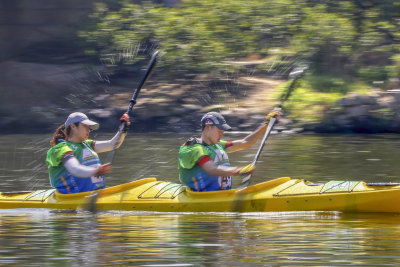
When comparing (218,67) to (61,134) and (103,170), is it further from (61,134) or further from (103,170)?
(103,170)

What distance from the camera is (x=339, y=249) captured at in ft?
23.6

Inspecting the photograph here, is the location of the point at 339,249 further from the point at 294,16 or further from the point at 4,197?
the point at 294,16

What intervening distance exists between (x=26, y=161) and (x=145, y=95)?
40.7 ft

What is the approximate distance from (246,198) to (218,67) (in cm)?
1967

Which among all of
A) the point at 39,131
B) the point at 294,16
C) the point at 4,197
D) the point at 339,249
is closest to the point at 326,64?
the point at 294,16

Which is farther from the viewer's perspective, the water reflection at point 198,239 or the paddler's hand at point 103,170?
the paddler's hand at point 103,170

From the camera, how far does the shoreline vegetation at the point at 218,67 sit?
26719 millimetres

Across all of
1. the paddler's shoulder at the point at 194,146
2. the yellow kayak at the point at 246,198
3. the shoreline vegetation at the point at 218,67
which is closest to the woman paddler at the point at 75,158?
the yellow kayak at the point at 246,198

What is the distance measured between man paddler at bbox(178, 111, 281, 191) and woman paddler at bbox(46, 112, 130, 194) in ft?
2.68

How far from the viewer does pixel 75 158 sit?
9523 millimetres

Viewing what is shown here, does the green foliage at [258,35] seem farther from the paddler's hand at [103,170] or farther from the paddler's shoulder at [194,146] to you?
the paddler's hand at [103,170]

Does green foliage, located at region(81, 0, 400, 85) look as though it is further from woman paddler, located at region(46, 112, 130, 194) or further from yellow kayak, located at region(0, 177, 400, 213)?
woman paddler, located at region(46, 112, 130, 194)

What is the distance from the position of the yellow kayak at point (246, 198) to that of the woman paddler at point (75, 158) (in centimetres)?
15

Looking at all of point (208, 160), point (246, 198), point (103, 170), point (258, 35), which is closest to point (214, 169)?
point (208, 160)
